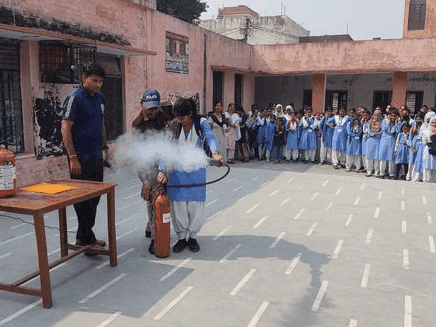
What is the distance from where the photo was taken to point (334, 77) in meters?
20.4

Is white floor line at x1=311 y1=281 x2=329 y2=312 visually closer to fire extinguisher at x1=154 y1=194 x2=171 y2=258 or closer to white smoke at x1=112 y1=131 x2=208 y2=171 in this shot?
fire extinguisher at x1=154 y1=194 x2=171 y2=258

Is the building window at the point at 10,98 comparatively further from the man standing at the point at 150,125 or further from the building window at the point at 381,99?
the building window at the point at 381,99

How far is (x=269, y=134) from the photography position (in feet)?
42.6

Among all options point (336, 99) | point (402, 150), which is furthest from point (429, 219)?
point (336, 99)

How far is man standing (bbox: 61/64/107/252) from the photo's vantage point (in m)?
4.12

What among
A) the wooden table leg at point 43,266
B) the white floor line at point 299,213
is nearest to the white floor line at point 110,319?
the wooden table leg at point 43,266

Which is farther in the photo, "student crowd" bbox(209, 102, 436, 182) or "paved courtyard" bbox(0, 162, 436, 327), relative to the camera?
"student crowd" bbox(209, 102, 436, 182)

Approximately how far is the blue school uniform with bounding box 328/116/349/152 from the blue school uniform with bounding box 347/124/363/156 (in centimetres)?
31

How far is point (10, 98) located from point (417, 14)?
30.1 m

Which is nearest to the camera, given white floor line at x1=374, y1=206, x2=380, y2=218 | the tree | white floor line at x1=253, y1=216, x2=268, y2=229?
white floor line at x1=253, y1=216, x2=268, y2=229

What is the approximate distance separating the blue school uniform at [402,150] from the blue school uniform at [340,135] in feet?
6.43

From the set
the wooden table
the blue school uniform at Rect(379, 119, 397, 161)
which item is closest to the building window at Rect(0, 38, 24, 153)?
the wooden table

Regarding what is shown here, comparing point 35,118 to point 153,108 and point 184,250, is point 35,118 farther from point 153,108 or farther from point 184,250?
point 184,250

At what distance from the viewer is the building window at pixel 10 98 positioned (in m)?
7.06
